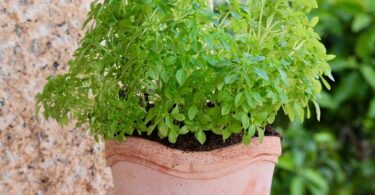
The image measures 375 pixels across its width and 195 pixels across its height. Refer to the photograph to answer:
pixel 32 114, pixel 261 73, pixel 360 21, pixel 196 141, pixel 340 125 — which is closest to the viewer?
pixel 261 73

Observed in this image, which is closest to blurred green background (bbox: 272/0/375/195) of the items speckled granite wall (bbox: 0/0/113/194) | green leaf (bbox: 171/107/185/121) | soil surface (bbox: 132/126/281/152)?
speckled granite wall (bbox: 0/0/113/194)

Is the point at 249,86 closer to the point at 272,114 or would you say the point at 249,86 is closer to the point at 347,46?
the point at 272,114

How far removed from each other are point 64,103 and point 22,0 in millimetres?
407

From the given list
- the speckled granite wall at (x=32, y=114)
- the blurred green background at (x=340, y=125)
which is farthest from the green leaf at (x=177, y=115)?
the blurred green background at (x=340, y=125)

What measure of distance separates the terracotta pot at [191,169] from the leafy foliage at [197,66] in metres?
0.04

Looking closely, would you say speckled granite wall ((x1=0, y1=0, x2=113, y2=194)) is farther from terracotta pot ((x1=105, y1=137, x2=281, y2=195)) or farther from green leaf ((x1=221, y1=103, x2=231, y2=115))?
green leaf ((x1=221, y1=103, x2=231, y2=115))

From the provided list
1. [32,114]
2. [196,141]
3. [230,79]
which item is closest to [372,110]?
[32,114]

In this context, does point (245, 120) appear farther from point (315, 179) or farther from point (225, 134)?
point (315, 179)

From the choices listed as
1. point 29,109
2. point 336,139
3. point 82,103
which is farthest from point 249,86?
point 336,139

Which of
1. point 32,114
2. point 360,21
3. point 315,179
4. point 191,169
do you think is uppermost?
point 360,21

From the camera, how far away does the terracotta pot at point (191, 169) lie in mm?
1402

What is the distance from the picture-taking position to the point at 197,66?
4.46 feet

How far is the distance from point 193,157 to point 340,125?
2076 mm

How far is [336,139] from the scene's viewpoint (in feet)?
11.2
